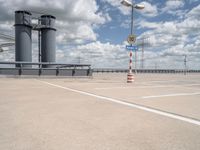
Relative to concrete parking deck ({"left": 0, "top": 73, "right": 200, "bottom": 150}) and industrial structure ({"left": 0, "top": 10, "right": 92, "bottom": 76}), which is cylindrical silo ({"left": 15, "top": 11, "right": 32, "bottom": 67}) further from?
concrete parking deck ({"left": 0, "top": 73, "right": 200, "bottom": 150})

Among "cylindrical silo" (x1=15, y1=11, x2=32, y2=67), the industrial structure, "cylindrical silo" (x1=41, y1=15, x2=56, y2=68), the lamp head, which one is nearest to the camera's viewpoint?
the lamp head

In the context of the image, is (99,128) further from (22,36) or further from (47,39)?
(47,39)

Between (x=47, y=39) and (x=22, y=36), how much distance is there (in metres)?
3.36

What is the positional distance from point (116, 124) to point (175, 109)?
2.47m

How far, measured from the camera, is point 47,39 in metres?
28.4

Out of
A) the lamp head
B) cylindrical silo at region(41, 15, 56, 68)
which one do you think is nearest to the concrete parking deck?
the lamp head

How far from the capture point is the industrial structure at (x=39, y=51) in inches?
827

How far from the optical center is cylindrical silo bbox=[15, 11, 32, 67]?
2594 cm

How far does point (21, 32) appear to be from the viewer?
26.0 m

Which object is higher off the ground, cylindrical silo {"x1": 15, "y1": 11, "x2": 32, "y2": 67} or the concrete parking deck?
cylindrical silo {"x1": 15, "y1": 11, "x2": 32, "y2": 67}

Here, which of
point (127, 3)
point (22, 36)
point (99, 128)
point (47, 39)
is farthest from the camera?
point (47, 39)

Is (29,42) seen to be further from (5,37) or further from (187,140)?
(187,140)

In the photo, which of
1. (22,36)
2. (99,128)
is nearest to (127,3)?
(22,36)

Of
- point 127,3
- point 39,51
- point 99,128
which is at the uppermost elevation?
point 127,3
